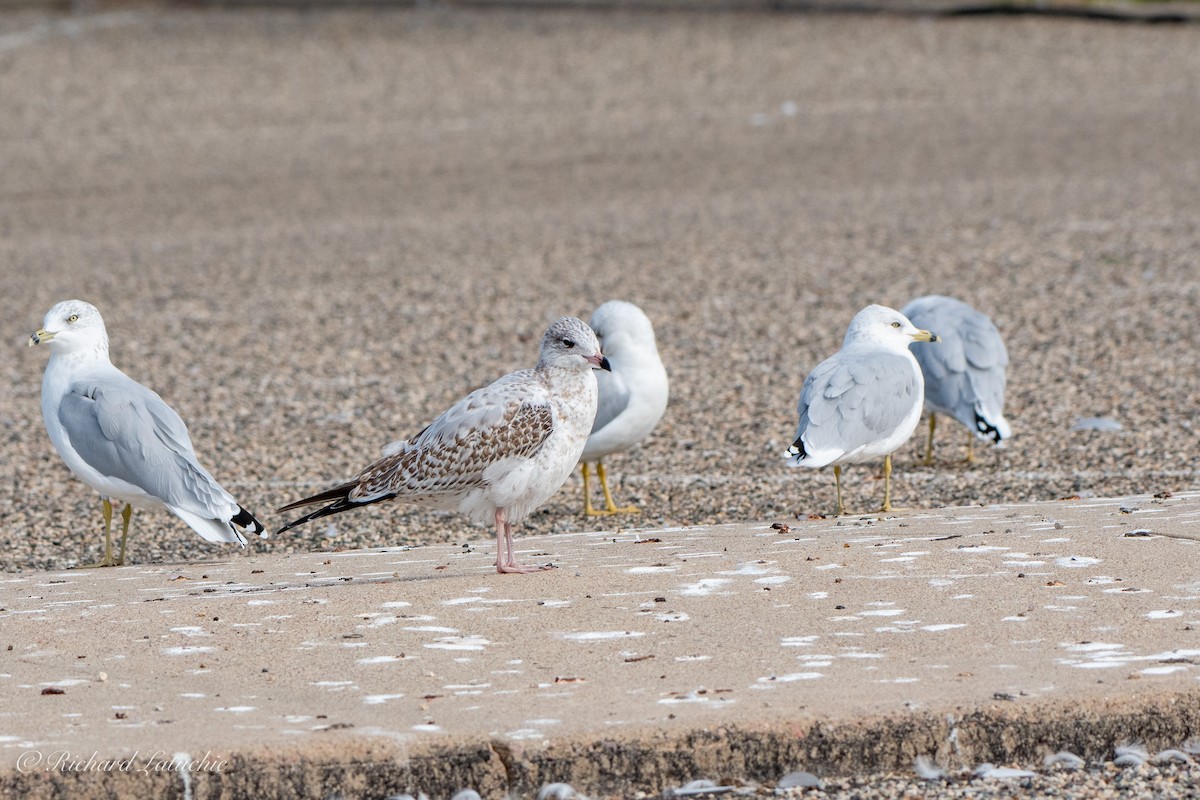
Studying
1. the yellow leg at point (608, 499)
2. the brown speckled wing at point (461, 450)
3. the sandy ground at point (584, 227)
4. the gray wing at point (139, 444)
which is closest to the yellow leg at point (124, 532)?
the sandy ground at point (584, 227)

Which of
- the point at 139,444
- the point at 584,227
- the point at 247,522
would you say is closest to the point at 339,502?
the point at 247,522

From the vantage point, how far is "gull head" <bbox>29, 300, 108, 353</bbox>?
278 inches

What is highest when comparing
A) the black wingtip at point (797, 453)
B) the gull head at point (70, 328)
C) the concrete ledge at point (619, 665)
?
the gull head at point (70, 328)

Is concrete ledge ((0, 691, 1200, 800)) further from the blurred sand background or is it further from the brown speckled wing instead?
the blurred sand background

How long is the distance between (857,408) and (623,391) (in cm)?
128

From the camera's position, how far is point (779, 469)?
847 centimetres

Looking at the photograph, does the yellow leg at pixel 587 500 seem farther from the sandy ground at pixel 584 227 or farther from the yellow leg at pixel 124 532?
the yellow leg at pixel 124 532

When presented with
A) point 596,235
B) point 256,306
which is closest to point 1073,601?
point 256,306

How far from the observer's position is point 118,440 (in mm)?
6656

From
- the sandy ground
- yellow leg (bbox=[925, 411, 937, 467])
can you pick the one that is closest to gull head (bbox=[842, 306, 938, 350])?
the sandy ground

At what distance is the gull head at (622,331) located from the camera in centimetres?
796

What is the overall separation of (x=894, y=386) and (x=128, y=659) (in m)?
3.48

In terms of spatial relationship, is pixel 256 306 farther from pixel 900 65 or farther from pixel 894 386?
pixel 900 65

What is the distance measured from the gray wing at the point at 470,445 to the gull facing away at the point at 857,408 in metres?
1.46
